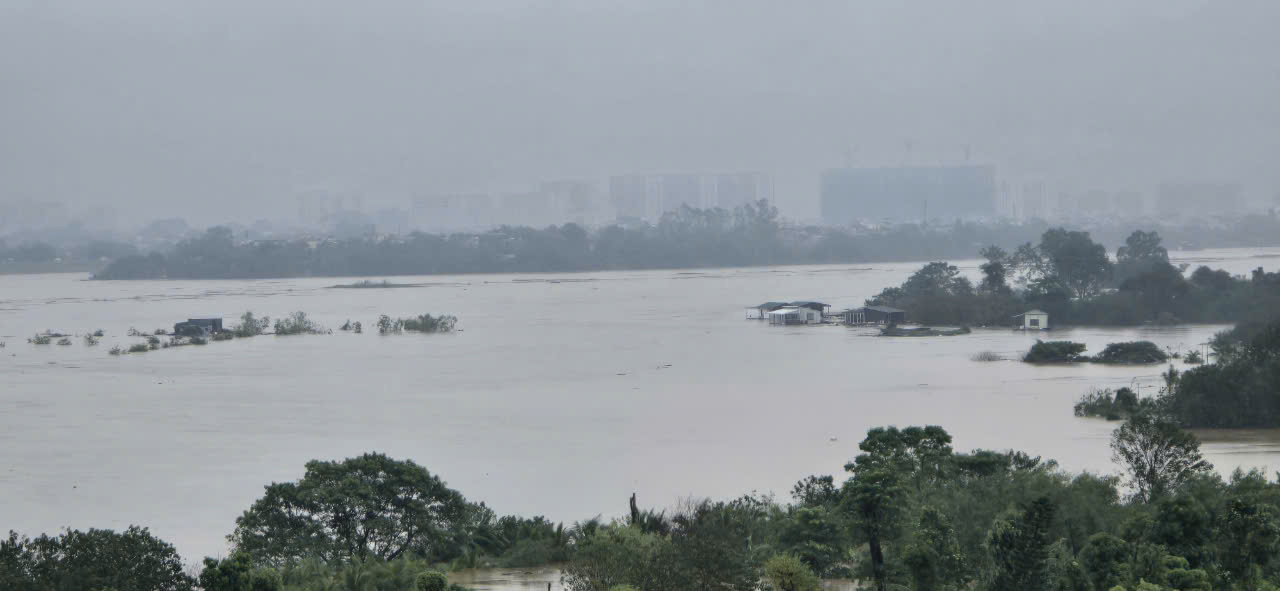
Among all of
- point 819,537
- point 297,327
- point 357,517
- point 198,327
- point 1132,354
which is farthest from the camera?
point 297,327

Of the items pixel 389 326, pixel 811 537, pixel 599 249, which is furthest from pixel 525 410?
pixel 599 249

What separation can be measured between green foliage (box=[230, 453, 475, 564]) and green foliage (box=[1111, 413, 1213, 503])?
3003 mm

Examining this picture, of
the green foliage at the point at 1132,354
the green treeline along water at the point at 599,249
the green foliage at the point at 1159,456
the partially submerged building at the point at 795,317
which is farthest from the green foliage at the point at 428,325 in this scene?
the green treeline along water at the point at 599,249

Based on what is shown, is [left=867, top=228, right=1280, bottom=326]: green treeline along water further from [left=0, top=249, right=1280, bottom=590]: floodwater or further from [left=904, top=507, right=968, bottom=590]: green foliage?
[left=904, top=507, right=968, bottom=590]: green foliage

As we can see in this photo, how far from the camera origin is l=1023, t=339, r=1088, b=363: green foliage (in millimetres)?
13562

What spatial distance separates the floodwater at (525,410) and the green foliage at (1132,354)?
42 cm

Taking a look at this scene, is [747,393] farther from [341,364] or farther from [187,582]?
[187,582]

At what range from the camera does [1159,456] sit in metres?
6.29

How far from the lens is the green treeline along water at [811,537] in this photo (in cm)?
448

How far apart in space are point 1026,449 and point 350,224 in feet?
180

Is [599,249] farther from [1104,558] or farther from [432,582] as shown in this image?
[432,582]

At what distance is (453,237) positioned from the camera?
4069 centimetres

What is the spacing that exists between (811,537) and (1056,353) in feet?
29.2

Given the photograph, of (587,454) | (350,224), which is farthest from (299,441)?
(350,224)
